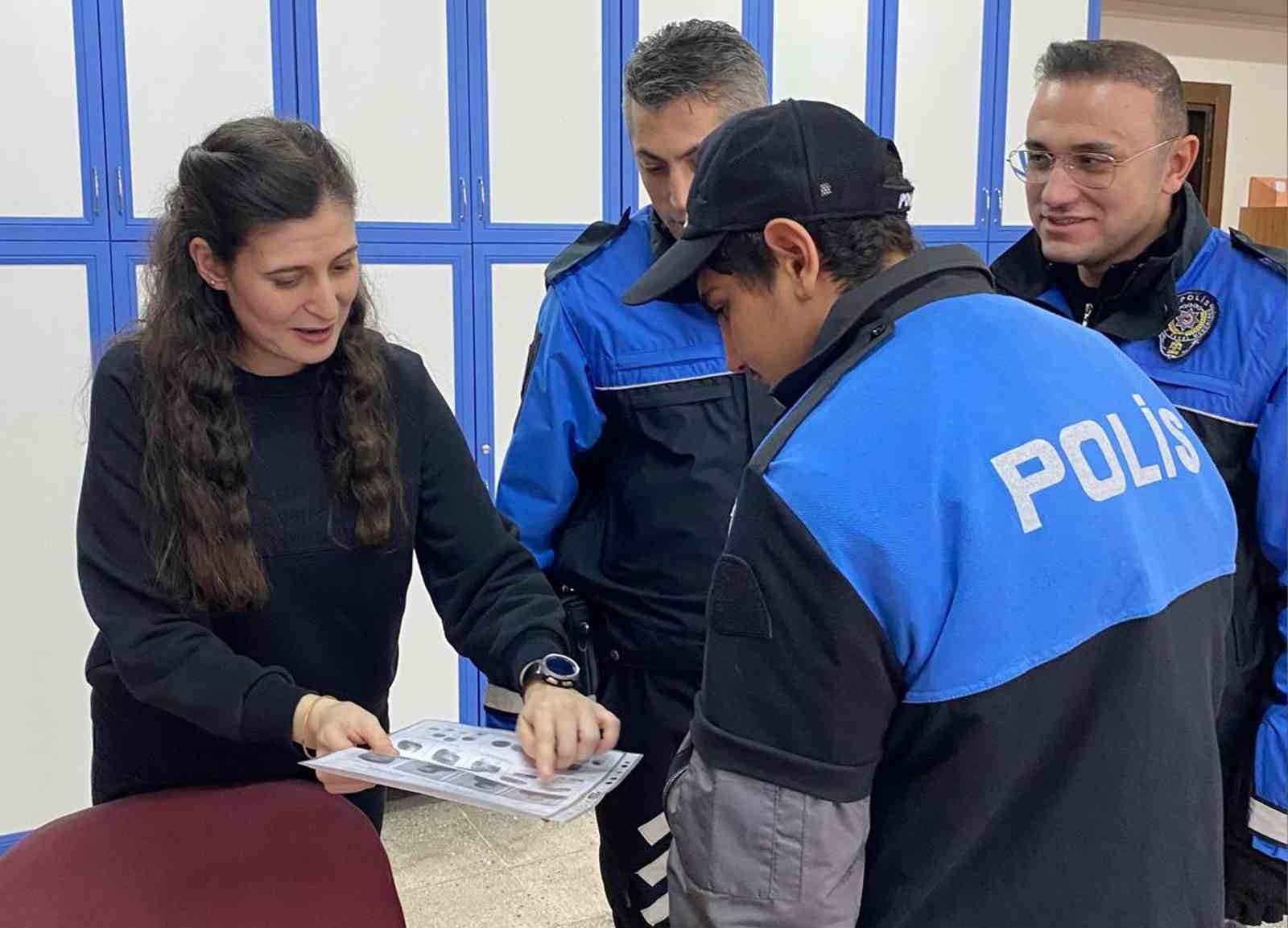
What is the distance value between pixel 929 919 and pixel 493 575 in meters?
0.73

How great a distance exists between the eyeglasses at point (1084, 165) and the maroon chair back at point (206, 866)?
1157mm

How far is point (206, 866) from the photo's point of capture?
112 cm

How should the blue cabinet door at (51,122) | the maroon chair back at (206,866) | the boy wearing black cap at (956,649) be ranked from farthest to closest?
1. the blue cabinet door at (51,122)
2. the maroon chair back at (206,866)
3. the boy wearing black cap at (956,649)

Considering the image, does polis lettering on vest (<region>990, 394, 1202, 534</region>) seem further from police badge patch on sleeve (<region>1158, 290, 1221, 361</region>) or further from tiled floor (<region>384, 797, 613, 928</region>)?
tiled floor (<region>384, 797, 613, 928</region>)

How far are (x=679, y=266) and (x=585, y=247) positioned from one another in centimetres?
58

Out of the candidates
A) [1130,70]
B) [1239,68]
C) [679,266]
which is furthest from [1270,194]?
[679,266]

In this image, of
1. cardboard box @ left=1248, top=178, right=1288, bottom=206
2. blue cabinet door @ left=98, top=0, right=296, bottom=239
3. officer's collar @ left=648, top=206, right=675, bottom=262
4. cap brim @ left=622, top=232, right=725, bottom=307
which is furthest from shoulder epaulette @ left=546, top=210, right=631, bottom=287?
cardboard box @ left=1248, top=178, right=1288, bottom=206

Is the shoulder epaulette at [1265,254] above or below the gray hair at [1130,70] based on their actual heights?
below

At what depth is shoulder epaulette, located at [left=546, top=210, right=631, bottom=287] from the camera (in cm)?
145

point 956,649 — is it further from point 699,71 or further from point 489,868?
point 489,868

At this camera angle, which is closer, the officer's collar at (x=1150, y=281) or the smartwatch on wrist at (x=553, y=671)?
the smartwatch on wrist at (x=553, y=671)

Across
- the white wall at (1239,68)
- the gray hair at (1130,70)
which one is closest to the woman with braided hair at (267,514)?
the gray hair at (1130,70)

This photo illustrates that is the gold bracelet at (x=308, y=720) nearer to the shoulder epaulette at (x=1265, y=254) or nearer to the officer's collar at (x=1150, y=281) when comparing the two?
the officer's collar at (x=1150, y=281)

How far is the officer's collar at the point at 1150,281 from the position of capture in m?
1.40
